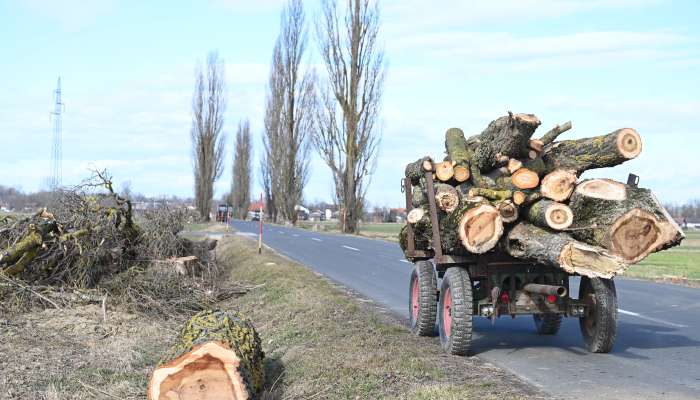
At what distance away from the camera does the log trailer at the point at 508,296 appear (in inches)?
306

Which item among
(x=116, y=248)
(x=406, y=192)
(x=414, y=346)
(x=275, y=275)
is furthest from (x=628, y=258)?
(x=275, y=275)

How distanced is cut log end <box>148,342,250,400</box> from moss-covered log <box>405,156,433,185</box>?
3.23 m

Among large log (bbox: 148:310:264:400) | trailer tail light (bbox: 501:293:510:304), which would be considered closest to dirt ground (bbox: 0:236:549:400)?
trailer tail light (bbox: 501:293:510:304)

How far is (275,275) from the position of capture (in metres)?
15.7

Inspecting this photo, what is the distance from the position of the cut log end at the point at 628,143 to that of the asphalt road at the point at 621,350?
1.97 metres

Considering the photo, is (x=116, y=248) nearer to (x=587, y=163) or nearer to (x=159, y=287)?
(x=159, y=287)

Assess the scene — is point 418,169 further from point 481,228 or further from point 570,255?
point 570,255

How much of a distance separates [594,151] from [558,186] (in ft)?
1.74

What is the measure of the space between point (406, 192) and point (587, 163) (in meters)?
2.44

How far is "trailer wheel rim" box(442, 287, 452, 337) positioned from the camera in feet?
26.6

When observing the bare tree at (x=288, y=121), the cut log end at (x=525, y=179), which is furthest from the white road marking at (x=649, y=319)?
the bare tree at (x=288, y=121)

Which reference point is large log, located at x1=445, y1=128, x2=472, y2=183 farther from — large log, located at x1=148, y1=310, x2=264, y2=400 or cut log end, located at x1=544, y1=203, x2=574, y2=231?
large log, located at x1=148, y1=310, x2=264, y2=400

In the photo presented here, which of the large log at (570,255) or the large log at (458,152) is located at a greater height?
the large log at (458,152)

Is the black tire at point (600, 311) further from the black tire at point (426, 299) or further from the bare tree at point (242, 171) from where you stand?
the bare tree at point (242, 171)
